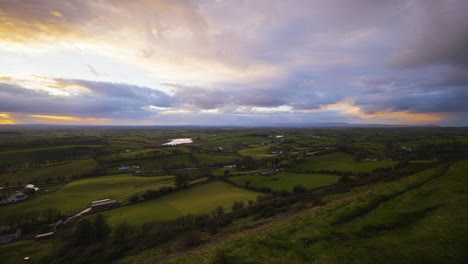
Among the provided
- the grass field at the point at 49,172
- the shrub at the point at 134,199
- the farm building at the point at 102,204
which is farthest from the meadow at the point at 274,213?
the farm building at the point at 102,204

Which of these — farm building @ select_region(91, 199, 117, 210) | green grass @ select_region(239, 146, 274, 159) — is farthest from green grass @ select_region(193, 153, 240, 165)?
farm building @ select_region(91, 199, 117, 210)

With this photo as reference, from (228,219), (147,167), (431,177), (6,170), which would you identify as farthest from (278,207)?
(6,170)

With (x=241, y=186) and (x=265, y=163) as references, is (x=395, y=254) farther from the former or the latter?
(x=265, y=163)

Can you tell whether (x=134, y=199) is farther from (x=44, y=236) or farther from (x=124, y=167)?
(x=124, y=167)

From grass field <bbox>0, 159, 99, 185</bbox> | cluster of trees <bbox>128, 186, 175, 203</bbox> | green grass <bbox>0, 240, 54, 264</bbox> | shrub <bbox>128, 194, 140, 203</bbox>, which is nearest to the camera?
green grass <bbox>0, 240, 54, 264</bbox>

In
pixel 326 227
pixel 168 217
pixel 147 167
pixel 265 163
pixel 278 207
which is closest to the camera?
pixel 326 227

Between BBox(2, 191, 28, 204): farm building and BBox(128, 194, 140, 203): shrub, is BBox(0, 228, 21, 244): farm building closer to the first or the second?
BBox(128, 194, 140, 203): shrub
